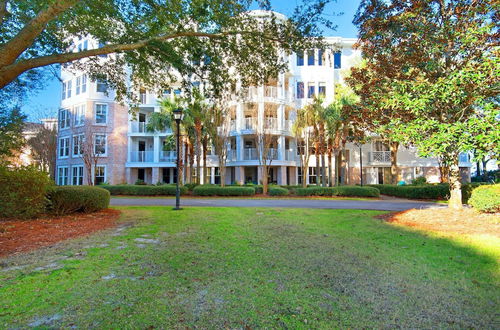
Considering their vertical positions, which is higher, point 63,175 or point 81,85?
point 81,85

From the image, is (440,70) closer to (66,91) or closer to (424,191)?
(424,191)

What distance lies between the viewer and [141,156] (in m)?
30.5

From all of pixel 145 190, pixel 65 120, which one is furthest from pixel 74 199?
pixel 65 120

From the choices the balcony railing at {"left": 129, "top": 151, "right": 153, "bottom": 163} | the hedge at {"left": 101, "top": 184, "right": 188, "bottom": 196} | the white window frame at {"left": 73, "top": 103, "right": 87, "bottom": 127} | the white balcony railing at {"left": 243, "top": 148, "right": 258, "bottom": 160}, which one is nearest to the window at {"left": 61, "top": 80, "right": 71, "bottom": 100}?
the white window frame at {"left": 73, "top": 103, "right": 87, "bottom": 127}

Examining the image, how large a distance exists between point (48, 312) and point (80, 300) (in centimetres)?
30

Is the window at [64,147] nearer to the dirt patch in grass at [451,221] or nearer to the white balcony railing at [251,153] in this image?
the white balcony railing at [251,153]

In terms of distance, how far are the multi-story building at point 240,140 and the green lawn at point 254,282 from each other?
62.6ft

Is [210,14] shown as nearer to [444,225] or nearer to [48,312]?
[48,312]

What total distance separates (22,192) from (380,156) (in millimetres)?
28101

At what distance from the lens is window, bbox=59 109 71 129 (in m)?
30.3

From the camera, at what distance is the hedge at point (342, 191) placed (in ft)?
63.1

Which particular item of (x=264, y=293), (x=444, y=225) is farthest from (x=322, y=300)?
(x=444, y=225)

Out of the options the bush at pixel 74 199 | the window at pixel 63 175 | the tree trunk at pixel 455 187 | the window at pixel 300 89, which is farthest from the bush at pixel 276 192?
the window at pixel 63 175

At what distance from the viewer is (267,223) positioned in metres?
8.20
